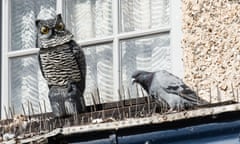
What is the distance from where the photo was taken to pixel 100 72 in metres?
7.82

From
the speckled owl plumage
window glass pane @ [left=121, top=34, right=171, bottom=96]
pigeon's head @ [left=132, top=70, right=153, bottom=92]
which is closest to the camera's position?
pigeon's head @ [left=132, top=70, right=153, bottom=92]

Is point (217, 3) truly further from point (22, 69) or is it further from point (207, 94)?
point (22, 69)

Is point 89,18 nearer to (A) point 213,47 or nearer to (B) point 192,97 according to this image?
(A) point 213,47

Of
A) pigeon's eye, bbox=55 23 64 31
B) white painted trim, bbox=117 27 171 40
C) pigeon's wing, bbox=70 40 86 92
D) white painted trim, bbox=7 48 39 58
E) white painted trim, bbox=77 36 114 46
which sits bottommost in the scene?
pigeon's wing, bbox=70 40 86 92

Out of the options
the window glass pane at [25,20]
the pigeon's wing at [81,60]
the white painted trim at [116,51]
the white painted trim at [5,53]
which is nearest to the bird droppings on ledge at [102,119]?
the pigeon's wing at [81,60]

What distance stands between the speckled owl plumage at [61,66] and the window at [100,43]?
14.0 inches

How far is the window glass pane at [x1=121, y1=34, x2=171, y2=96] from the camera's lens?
7566 millimetres

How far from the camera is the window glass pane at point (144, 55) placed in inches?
298

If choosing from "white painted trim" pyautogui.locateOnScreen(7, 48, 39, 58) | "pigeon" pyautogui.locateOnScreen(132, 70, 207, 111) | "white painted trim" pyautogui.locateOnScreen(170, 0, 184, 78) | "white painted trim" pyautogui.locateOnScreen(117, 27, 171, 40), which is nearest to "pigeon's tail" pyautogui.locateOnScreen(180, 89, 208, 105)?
"pigeon" pyautogui.locateOnScreen(132, 70, 207, 111)

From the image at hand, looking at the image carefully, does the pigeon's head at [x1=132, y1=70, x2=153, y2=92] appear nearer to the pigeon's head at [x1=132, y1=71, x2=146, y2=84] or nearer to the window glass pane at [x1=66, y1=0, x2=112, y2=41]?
the pigeon's head at [x1=132, y1=71, x2=146, y2=84]

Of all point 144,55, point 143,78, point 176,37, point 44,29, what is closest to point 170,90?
point 143,78

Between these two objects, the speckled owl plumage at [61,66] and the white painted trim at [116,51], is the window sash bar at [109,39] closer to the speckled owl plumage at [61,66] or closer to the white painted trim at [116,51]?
the white painted trim at [116,51]

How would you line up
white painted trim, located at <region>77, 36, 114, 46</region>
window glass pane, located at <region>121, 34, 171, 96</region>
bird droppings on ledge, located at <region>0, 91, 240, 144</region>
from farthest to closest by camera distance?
white painted trim, located at <region>77, 36, 114, 46</region>, window glass pane, located at <region>121, 34, 171, 96</region>, bird droppings on ledge, located at <region>0, 91, 240, 144</region>

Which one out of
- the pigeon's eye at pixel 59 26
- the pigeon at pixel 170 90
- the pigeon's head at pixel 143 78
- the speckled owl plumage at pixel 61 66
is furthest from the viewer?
the pigeon's eye at pixel 59 26
